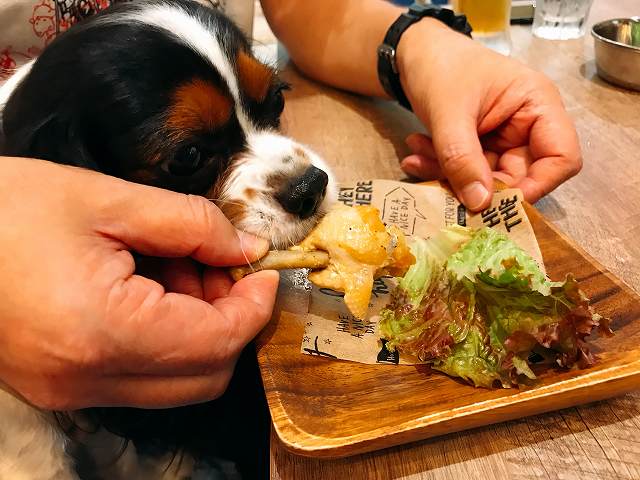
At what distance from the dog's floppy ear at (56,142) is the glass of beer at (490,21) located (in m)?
1.53

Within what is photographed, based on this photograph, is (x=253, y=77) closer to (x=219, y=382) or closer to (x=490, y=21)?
(x=219, y=382)

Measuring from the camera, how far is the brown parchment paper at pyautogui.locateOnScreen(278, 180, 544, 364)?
91 centimetres

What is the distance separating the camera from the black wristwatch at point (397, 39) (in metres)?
1.56

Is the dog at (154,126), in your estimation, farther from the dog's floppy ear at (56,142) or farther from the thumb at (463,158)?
the thumb at (463,158)

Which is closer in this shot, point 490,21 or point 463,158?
point 463,158

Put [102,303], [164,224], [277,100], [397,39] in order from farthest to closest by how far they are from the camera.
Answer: [397,39] < [277,100] < [164,224] < [102,303]

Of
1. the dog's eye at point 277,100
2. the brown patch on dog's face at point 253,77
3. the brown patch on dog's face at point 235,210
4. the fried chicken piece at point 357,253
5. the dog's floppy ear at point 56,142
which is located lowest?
the fried chicken piece at point 357,253

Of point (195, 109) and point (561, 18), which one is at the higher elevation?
point (195, 109)

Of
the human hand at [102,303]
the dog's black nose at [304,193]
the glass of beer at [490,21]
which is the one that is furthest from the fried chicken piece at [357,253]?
the glass of beer at [490,21]

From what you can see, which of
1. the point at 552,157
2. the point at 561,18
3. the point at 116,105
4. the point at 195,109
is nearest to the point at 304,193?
the point at 195,109

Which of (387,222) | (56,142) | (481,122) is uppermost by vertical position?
(56,142)

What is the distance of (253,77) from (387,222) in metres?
0.40

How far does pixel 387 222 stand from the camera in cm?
119

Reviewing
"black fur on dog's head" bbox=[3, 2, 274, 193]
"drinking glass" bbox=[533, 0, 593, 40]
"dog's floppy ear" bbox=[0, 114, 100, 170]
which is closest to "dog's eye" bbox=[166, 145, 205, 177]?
"black fur on dog's head" bbox=[3, 2, 274, 193]
